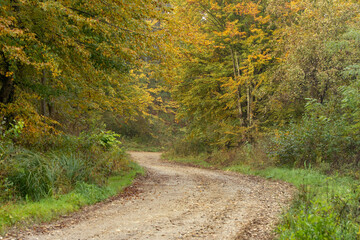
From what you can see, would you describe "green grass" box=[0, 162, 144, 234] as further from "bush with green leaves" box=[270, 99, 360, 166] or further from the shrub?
"bush with green leaves" box=[270, 99, 360, 166]

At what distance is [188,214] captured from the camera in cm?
676

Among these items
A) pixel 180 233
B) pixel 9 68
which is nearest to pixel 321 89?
pixel 180 233

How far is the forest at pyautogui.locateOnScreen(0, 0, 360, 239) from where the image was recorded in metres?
7.12

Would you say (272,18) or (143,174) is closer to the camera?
(143,174)

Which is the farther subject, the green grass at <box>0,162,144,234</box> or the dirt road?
the green grass at <box>0,162,144,234</box>

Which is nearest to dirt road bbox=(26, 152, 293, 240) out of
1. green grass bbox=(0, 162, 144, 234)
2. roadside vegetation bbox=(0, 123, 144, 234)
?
green grass bbox=(0, 162, 144, 234)

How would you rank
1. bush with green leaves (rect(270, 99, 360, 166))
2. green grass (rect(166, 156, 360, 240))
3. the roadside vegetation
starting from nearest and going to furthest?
green grass (rect(166, 156, 360, 240)) → the roadside vegetation → bush with green leaves (rect(270, 99, 360, 166))

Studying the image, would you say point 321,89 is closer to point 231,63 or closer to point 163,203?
point 231,63

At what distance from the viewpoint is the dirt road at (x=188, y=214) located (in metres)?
5.41

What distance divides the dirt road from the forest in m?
0.71

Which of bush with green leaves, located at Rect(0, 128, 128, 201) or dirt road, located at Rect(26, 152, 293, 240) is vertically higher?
bush with green leaves, located at Rect(0, 128, 128, 201)

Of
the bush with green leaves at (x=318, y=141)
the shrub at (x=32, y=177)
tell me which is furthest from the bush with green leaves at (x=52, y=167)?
the bush with green leaves at (x=318, y=141)

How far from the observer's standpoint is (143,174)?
13477 mm

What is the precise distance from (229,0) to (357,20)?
23.9 ft
